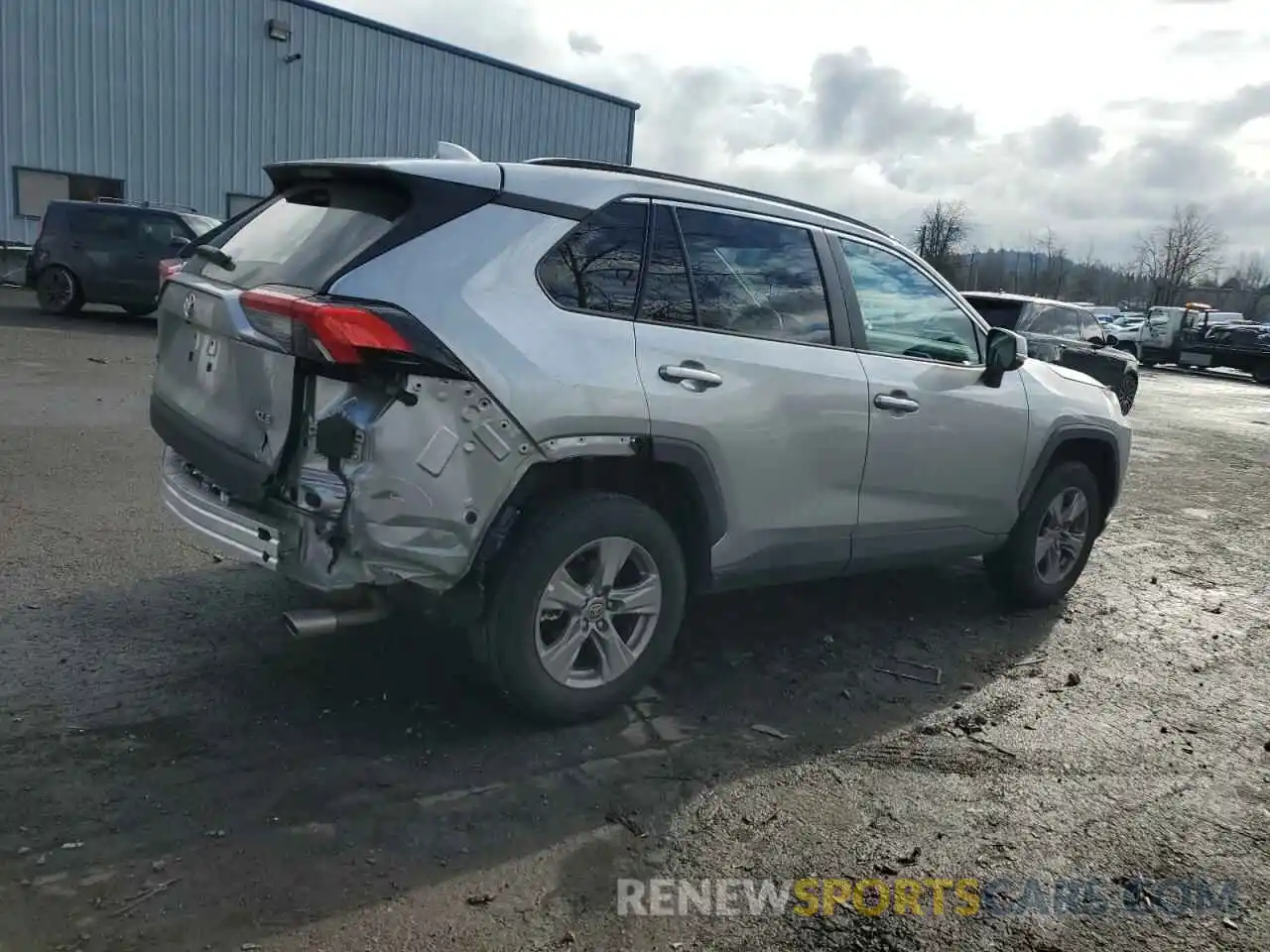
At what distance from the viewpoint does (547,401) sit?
11.3ft

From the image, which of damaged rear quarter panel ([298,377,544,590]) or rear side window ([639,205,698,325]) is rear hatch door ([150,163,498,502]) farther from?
rear side window ([639,205,698,325])

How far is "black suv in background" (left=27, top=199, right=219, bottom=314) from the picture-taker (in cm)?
1622

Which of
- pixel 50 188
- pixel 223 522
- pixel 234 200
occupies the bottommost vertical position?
pixel 223 522

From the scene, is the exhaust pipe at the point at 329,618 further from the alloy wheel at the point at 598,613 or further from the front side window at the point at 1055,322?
the front side window at the point at 1055,322

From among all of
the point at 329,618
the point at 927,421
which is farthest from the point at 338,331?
the point at 927,421

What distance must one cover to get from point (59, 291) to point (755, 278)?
1576 centimetres

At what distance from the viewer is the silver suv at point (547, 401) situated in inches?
129

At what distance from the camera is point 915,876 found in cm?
308

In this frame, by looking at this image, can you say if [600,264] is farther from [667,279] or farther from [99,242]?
[99,242]

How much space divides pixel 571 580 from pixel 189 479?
1.45m

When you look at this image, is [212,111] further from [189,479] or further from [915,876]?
[915,876]

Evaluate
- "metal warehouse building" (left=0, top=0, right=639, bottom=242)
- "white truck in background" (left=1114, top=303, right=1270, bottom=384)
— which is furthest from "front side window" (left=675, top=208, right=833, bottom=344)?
"white truck in background" (left=1114, top=303, right=1270, bottom=384)

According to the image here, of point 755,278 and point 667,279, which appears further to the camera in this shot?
point 755,278

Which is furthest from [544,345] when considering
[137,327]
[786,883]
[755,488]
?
[137,327]
